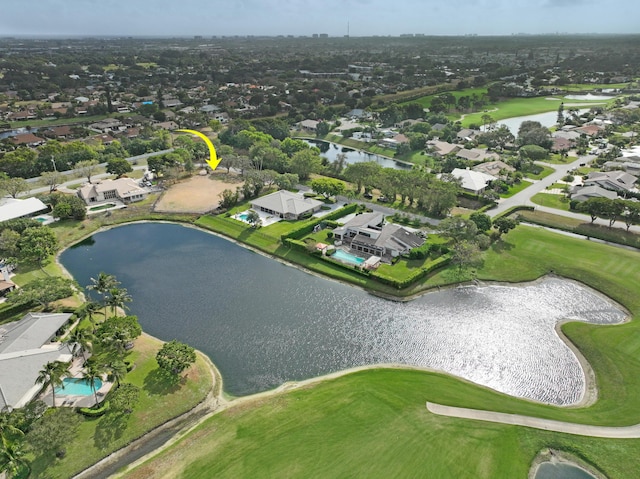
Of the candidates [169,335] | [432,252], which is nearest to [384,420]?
[169,335]

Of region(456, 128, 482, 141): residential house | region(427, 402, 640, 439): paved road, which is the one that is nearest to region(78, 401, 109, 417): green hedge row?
region(427, 402, 640, 439): paved road

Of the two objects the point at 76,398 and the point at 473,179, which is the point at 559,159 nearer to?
the point at 473,179

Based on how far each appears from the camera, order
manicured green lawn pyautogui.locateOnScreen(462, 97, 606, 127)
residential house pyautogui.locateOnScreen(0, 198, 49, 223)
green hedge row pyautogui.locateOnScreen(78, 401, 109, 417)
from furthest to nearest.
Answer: manicured green lawn pyautogui.locateOnScreen(462, 97, 606, 127) < residential house pyautogui.locateOnScreen(0, 198, 49, 223) < green hedge row pyautogui.locateOnScreen(78, 401, 109, 417)

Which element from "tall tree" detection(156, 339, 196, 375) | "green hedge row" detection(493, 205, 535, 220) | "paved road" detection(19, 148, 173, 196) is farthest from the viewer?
"paved road" detection(19, 148, 173, 196)

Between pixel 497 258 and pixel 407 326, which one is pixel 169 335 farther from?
pixel 497 258

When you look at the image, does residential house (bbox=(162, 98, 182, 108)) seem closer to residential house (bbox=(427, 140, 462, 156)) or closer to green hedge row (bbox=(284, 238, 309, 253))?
residential house (bbox=(427, 140, 462, 156))

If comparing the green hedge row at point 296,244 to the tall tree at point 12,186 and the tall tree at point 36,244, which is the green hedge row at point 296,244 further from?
the tall tree at point 12,186
